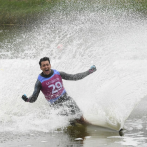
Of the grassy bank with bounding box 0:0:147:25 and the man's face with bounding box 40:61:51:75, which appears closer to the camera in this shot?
the man's face with bounding box 40:61:51:75

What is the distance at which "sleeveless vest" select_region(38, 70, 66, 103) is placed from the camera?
756cm

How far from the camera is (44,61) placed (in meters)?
7.38

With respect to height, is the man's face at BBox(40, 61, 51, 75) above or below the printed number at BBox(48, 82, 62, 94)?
above

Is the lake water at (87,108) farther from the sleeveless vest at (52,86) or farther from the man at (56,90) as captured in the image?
the sleeveless vest at (52,86)

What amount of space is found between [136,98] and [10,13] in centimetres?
2756

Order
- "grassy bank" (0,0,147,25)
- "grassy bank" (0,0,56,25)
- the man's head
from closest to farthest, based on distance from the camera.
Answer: the man's head < "grassy bank" (0,0,147,25) < "grassy bank" (0,0,56,25)

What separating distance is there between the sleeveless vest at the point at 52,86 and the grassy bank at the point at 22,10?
1021 inches

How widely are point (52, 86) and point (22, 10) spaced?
28.6 meters

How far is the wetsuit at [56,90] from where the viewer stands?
756 cm

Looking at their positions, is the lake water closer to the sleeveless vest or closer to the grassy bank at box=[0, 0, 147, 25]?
the sleeveless vest

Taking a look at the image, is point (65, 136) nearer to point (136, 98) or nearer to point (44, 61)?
point (44, 61)

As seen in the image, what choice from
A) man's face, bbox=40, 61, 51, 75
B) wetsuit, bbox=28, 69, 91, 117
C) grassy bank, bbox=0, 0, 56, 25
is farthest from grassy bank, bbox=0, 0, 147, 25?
man's face, bbox=40, 61, 51, 75

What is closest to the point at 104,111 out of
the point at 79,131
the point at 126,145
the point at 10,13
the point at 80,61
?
the point at 79,131

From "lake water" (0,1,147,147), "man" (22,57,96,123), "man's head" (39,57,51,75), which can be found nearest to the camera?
"lake water" (0,1,147,147)
